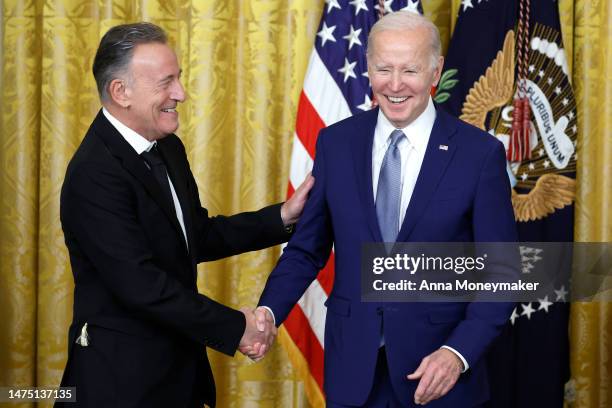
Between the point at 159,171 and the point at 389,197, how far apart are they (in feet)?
2.40

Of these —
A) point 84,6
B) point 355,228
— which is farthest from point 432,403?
point 84,6

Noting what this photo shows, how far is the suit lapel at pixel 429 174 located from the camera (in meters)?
2.28

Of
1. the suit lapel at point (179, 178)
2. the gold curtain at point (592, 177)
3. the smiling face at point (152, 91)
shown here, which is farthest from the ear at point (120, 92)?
the gold curtain at point (592, 177)

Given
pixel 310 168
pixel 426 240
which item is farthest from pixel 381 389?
pixel 310 168

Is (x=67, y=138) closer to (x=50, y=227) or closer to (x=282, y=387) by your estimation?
(x=50, y=227)

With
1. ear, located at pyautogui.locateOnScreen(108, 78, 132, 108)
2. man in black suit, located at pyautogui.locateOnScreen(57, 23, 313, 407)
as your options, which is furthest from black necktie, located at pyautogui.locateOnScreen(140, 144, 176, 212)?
ear, located at pyautogui.locateOnScreen(108, 78, 132, 108)

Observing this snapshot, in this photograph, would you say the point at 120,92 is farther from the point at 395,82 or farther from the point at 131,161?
the point at 395,82

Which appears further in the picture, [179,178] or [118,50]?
[179,178]

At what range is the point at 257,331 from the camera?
8.37ft

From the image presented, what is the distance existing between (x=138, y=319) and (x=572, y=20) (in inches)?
103

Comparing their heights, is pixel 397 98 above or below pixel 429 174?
above

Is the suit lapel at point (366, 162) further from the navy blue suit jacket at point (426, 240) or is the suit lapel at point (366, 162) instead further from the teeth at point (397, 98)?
the teeth at point (397, 98)

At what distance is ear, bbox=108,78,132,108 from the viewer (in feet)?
8.21

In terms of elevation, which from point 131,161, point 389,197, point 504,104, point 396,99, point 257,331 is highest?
point 504,104
